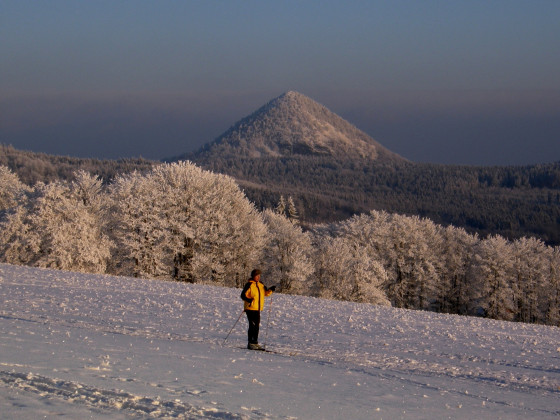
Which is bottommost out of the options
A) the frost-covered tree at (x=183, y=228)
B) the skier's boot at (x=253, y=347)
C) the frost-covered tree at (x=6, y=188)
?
the skier's boot at (x=253, y=347)

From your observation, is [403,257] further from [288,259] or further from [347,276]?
[288,259]

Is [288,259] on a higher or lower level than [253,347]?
higher

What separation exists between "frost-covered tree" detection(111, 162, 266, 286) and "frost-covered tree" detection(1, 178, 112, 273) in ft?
10.1

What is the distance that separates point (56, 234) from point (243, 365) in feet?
143

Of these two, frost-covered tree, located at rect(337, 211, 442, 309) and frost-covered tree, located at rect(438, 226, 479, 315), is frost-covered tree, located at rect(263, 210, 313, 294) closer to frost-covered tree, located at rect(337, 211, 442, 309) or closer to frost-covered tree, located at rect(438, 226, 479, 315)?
frost-covered tree, located at rect(337, 211, 442, 309)

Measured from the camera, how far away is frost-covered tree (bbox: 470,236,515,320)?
80375 millimetres

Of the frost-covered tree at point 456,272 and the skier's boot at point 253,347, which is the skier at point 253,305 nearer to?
the skier's boot at point 253,347

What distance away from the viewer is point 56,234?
5219cm

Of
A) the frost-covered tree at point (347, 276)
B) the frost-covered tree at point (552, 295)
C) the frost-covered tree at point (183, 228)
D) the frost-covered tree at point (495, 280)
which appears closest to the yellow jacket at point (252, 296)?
the frost-covered tree at point (183, 228)

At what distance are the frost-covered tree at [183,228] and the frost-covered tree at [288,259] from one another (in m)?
5.82

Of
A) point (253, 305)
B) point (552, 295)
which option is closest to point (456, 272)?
point (552, 295)

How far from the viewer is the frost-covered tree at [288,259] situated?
63.8 meters

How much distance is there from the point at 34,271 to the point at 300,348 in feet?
89.0

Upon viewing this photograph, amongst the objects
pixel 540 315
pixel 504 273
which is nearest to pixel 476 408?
pixel 504 273
